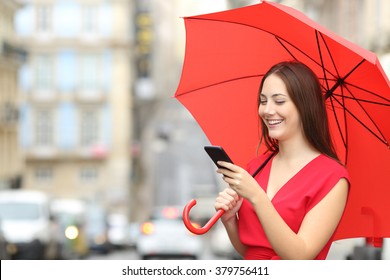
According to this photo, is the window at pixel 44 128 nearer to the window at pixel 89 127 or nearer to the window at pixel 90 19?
the window at pixel 89 127

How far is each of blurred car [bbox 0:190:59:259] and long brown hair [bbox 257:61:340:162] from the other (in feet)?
66.9

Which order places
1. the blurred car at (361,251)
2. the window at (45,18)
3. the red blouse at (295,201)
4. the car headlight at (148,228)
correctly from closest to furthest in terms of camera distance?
the red blouse at (295,201) → the blurred car at (361,251) → the car headlight at (148,228) → the window at (45,18)

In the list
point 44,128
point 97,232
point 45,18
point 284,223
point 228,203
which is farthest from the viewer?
point 45,18

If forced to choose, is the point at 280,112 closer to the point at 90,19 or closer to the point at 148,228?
the point at 148,228

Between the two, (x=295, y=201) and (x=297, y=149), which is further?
(x=297, y=149)

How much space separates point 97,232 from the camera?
48844 mm

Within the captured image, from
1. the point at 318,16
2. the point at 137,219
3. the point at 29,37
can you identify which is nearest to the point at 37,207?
the point at 318,16

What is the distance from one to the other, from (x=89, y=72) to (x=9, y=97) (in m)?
21.6

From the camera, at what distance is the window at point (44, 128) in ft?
258

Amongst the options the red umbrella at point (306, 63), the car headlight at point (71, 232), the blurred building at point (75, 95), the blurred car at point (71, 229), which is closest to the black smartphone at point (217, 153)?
the red umbrella at point (306, 63)

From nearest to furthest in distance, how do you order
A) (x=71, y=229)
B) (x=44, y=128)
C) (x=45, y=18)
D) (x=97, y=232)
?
(x=71, y=229), (x=97, y=232), (x=44, y=128), (x=45, y=18)

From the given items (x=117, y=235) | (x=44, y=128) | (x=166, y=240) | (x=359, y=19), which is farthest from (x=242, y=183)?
(x=44, y=128)

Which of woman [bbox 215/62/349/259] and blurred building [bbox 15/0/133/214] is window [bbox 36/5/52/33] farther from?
woman [bbox 215/62/349/259]
